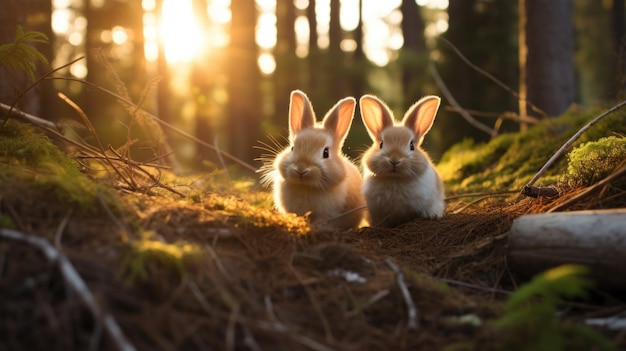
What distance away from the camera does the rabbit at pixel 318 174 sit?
518 cm

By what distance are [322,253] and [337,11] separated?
838 inches

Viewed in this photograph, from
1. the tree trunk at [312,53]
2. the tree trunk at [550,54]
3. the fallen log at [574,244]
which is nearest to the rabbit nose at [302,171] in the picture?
the fallen log at [574,244]

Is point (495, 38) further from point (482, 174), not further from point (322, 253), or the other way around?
point (322, 253)

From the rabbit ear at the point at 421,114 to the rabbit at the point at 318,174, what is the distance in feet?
2.01

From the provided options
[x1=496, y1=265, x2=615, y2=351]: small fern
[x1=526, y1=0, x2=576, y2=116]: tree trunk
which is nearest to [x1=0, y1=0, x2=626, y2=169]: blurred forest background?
[x1=526, y1=0, x2=576, y2=116]: tree trunk

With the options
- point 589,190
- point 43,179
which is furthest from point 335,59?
point 43,179

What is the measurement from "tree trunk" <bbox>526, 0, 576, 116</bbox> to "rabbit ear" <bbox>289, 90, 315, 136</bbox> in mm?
4884

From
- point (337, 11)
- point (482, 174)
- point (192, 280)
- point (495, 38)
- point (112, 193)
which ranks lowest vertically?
point (482, 174)

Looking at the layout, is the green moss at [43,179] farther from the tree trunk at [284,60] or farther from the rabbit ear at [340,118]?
the tree trunk at [284,60]

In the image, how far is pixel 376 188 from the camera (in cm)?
536

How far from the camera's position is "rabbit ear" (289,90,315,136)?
5.75 meters

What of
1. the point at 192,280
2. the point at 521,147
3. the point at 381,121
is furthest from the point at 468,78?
the point at 192,280

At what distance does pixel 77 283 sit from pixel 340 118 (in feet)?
12.4

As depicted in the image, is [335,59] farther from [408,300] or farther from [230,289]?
[230,289]
